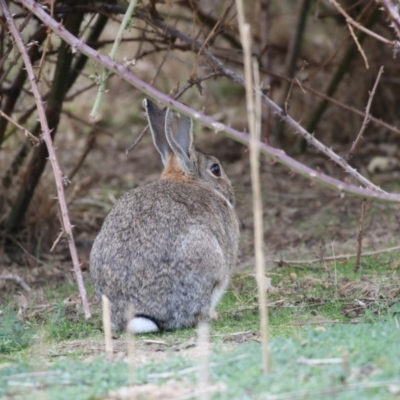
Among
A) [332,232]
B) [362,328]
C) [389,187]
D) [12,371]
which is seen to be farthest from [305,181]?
[12,371]

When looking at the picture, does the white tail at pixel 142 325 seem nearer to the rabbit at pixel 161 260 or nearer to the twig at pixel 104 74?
the rabbit at pixel 161 260

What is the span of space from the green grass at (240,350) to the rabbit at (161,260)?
0.15m

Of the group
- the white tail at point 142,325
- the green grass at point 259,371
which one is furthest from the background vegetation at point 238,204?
the white tail at point 142,325

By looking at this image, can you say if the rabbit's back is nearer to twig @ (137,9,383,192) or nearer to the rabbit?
the rabbit

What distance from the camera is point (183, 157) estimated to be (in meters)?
6.66

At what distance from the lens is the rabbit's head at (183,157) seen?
21.9 feet

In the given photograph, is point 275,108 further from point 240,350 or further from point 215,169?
point 240,350

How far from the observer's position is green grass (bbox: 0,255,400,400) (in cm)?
377

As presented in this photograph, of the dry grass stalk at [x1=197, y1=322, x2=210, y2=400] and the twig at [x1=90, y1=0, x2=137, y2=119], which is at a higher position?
the twig at [x1=90, y1=0, x2=137, y2=119]

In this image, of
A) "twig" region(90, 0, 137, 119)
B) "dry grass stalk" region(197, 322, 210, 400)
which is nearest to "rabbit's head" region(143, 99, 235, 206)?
"twig" region(90, 0, 137, 119)

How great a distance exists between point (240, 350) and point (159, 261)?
1.34m

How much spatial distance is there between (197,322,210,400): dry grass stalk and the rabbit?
9.2 inches

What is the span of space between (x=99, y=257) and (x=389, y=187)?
4.57m

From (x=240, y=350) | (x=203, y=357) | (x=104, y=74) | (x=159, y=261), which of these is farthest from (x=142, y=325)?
(x=203, y=357)
